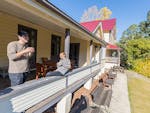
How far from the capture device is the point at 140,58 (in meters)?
24.2

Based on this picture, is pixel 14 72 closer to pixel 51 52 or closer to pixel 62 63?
pixel 62 63

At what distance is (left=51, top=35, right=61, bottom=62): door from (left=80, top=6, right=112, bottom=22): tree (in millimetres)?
43986

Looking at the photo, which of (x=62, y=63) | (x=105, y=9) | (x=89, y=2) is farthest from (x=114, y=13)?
→ (x=62, y=63)

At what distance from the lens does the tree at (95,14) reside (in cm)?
5159

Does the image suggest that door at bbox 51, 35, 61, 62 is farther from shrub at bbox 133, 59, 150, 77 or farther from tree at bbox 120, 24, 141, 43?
tree at bbox 120, 24, 141, 43

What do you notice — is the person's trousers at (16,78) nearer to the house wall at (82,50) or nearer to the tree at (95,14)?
the house wall at (82,50)

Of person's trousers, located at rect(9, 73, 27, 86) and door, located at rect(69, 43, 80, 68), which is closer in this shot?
person's trousers, located at rect(9, 73, 27, 86)

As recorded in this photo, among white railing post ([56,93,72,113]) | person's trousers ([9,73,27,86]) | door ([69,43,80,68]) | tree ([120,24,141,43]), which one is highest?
tree ([120,24,141,43])

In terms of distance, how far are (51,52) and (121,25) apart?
4708 cm

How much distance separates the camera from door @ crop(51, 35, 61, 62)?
32.8ft

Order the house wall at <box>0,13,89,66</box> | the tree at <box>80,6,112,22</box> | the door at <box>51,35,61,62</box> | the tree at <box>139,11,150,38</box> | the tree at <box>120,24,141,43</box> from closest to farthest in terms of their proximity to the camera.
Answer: the house wall at <box>0,13,89,66</box>, the door at <box>51,35,61,62</box>, the tree at <box>139,11,150,38</box>, the tree at <box>120,24,141,43</box>, the tree at <box>80,6,112,22</box>

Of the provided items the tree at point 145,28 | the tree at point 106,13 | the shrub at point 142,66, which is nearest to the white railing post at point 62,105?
the shrub at point 142,66

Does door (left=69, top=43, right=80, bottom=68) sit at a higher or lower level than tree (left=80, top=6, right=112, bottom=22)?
lower

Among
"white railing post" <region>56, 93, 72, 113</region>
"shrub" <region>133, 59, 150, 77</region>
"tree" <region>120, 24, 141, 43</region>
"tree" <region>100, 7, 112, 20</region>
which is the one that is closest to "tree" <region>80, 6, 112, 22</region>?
"tree" <region>100, 7, 112, 20</region>
